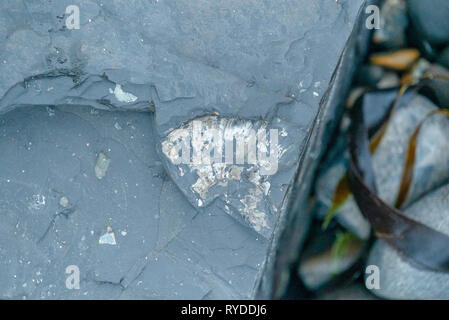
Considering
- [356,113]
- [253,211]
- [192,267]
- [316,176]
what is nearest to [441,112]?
[356,113]

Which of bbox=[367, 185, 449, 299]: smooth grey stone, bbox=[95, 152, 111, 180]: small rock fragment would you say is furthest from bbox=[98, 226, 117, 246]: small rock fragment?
bbox=[367, 185, 449, 299]: smooth grey stone

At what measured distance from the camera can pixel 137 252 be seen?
6.12ft

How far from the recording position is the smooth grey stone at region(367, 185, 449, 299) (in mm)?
1053

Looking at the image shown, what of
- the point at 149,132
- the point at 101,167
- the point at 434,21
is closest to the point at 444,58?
the point at 434,21

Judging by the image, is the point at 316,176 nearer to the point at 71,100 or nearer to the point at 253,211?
the point at 253,211

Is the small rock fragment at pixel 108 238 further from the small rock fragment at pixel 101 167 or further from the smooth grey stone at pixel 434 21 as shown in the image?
the smooth grey stone at pixel 434 21

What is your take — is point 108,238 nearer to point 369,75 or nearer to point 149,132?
point 149,132

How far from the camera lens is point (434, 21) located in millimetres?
1211

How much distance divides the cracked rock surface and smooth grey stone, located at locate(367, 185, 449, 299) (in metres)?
0.58

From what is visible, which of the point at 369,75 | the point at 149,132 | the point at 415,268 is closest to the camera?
the point at 415,268

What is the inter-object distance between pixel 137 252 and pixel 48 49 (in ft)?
2.26

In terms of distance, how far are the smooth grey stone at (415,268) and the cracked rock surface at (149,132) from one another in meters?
0.58

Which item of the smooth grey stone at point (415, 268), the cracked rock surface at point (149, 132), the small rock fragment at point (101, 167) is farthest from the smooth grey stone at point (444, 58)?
the small rock fragment at point (101, 167)

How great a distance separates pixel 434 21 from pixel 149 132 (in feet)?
3.12
